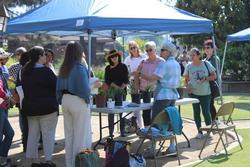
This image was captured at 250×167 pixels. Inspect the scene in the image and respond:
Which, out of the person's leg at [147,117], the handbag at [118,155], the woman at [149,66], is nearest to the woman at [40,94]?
the handbag at [118,155]

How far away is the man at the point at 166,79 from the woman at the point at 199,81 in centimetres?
189

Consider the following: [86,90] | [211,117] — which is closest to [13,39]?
[211,117]

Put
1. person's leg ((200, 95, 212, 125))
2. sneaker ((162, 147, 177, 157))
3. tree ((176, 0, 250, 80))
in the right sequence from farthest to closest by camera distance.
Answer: tree ((176, 0, 250, 80)), person's leg ((200, 95, 212, 125)), sneaker ((162, 147, 177, 157))

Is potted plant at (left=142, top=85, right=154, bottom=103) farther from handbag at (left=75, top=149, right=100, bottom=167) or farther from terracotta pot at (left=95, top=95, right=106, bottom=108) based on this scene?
handbag at (left=75, top=149, right=100, bottom=167)

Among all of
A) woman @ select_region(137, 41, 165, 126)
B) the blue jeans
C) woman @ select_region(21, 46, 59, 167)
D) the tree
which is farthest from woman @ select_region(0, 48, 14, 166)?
the tree

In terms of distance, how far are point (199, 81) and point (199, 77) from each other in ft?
0.27

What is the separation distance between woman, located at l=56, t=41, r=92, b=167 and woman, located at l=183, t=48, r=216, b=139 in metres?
3.46

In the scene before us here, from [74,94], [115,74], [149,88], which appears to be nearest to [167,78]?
[149,88]

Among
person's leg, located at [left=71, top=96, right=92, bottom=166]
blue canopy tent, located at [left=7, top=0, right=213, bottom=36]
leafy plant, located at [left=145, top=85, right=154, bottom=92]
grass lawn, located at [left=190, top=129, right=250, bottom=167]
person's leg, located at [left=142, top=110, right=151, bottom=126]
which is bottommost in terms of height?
grass lawn, located at [left=190, top=129, right=250, bottom=167]

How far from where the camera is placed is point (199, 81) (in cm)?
996

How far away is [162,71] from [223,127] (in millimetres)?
1505

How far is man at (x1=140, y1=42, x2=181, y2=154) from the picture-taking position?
313 inches

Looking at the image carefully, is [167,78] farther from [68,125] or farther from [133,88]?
[68,125]

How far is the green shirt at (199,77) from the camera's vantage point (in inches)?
392
